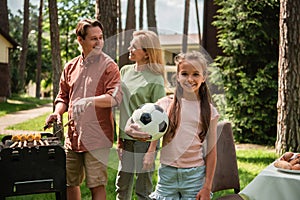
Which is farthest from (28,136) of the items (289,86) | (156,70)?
(289,86)

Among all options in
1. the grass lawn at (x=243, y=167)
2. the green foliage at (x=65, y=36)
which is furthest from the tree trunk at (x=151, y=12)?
the grass lawn at (x=243, y=167)

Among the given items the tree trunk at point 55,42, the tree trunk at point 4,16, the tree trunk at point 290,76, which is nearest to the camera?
the tree trunk at point 290,76

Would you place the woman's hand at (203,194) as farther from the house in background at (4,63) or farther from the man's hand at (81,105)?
the house in background at (4,63)

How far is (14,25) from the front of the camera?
5206 cm

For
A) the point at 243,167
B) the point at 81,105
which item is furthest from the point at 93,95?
the point at 243,167

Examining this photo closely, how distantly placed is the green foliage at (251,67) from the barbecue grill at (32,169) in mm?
5515

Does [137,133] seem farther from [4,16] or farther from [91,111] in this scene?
[4,16]

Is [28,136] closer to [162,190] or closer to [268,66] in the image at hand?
[162,190]

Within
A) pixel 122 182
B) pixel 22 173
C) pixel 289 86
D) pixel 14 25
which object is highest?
pixel 14 25

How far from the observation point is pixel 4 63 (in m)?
17.3

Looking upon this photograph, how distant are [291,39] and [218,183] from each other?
137 inches

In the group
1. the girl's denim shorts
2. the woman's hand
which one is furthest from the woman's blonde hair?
the woman's hand

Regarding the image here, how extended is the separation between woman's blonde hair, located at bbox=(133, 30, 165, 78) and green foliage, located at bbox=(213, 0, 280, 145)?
4.84 meters

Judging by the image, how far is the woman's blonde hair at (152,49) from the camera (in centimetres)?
301
